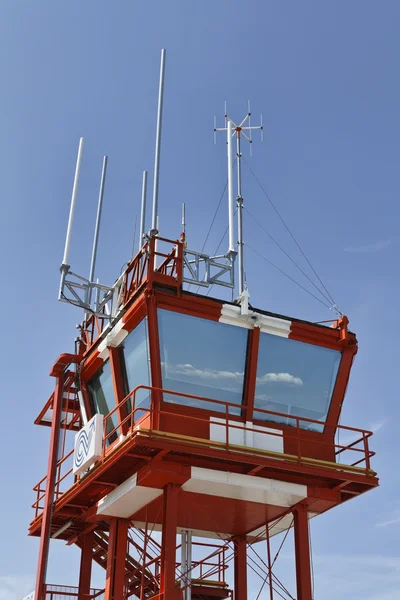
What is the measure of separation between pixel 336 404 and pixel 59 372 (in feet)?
32.7

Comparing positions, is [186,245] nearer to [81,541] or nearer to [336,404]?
[336,404]

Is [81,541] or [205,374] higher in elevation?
[205,374]

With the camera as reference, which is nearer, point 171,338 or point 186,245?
point 171,338

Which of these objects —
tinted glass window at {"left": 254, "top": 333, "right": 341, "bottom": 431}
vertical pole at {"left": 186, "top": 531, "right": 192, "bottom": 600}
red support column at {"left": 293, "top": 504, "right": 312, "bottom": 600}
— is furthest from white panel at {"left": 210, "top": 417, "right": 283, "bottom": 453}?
vertical pole at {"left": 186, "top": 531, "right": 192, "bottom": 600}

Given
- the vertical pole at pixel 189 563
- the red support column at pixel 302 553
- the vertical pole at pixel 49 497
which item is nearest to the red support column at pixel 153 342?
the vertical pole at pixel 49 497

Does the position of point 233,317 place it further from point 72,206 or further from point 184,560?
point 184,560

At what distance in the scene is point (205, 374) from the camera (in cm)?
2684

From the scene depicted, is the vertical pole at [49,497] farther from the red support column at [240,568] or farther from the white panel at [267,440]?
the white panel at [267,440]

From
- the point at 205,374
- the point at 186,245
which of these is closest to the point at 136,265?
the point at 186,245

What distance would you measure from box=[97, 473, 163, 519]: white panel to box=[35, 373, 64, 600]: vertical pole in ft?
6.58

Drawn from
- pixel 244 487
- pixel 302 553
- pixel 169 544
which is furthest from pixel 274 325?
pixel 169 544

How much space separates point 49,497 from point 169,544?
6378mm

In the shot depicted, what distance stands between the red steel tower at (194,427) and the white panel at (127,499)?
70 mm

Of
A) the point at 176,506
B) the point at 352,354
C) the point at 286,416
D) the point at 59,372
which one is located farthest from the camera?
the point at 59,372
